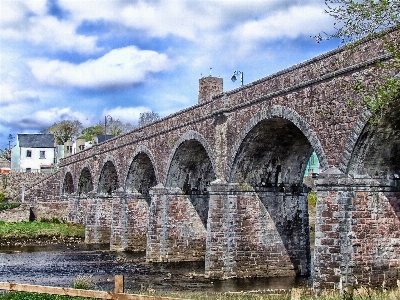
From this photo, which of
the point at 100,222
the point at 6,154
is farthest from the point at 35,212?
the point at 6,154

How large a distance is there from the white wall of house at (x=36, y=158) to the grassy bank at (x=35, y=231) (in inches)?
1535

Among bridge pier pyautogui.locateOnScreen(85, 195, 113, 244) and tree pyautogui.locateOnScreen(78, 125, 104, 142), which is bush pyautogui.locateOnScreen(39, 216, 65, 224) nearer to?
bridge pier pyautogui.locateOnScreen(85, 195, 113, 244)

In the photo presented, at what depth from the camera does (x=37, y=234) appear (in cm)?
4338

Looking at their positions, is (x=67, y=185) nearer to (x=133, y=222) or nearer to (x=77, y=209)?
(x=77, y=209)

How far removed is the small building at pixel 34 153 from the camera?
84.1 metres

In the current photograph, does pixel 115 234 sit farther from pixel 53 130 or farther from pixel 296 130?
pixel 53 130

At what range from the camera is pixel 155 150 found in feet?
103

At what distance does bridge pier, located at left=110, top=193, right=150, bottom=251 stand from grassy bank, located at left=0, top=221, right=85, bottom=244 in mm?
9429

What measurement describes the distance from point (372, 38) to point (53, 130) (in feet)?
304

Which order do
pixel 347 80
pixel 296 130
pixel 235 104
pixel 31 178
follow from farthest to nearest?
pixel 31 178
pixel 235 104
pixel 296 130
pixel 347 80

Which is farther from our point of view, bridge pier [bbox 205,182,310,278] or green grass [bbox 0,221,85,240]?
green grass [bbox 0,221,85,240]

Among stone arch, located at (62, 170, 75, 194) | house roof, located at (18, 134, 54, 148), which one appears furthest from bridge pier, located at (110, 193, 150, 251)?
house roof, located at (18, 134, 54, 148)

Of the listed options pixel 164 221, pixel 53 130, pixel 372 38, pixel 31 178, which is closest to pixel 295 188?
pixel 164 221

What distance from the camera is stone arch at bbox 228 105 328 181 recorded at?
1717 centimetres
